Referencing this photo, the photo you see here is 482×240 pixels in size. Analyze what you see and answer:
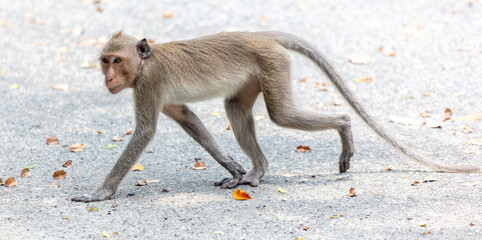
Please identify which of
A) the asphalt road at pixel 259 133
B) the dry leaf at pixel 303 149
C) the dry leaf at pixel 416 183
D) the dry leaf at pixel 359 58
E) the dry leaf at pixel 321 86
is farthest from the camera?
the dry leaf at pixel 359 58

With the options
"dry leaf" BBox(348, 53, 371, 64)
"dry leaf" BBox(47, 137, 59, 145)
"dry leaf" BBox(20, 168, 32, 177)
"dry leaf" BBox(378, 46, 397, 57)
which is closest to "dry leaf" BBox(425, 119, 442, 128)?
"dry leaf" BBox(348, 53, 371, 64)

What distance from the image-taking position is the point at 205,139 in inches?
243

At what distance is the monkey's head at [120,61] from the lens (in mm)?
5555

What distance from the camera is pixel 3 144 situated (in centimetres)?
726

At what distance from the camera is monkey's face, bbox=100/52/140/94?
5547mm

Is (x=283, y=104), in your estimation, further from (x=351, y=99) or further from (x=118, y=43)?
(x=118, y=43)

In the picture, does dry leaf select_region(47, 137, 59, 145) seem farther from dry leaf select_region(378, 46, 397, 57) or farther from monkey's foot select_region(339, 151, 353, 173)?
dry leaf select_region(378, 46, 397, 57)

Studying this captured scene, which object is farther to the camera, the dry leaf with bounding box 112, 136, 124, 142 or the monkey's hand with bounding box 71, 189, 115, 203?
the dry leaf with bounding box 112, 136, 124, 142

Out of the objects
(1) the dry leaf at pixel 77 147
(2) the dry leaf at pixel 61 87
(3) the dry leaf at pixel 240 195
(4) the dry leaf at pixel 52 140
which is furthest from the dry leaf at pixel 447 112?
(2) the dry leaf at pixel 61 87

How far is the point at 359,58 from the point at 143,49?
17.4ft

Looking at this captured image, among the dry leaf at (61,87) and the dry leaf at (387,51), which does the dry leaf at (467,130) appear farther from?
the dry leaf at (61,87)

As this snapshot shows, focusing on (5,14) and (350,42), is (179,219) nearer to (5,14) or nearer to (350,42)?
(350,42)

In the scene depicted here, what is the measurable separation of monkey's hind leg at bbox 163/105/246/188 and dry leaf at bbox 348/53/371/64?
4.54 m

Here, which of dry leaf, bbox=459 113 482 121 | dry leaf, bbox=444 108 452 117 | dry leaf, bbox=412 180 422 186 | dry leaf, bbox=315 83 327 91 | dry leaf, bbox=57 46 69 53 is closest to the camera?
dry leaf, bbox=412 180 422 186
